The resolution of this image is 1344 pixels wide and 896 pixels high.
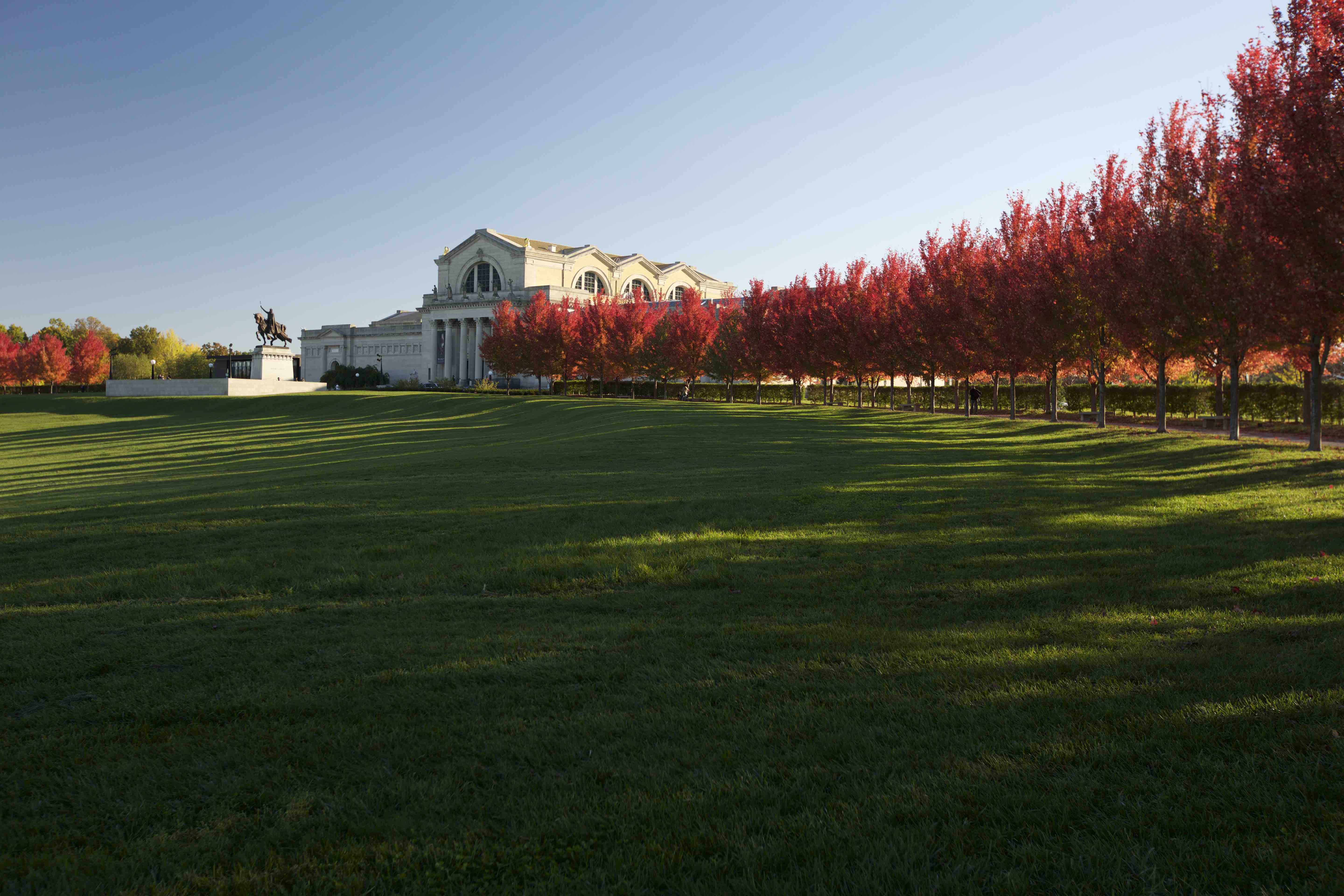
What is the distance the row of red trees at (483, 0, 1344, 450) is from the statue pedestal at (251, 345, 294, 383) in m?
45.0

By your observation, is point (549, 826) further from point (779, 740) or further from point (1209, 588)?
point (1209, 588)

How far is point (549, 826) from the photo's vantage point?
348 cm

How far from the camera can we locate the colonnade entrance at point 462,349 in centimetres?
9288

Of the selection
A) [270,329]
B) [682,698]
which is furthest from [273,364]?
[682,698]

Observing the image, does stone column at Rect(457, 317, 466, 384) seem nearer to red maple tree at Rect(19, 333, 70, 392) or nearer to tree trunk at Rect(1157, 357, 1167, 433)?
red maple tree at Rect(19, 333, 70, 392)

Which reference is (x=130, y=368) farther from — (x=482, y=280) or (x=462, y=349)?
(x=482, y=280)

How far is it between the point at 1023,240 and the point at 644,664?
1161 inches

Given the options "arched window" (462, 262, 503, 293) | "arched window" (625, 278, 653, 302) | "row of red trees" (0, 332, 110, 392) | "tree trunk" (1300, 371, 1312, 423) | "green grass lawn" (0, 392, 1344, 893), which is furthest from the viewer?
"arched window" (625, 278, 653, 302)

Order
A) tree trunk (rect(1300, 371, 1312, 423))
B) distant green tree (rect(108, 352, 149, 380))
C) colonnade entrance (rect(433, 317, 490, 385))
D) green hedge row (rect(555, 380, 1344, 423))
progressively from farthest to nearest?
distant green tree (rect(108, 352, 149, 380)), colonnade entrance (rect(433, 317, 490, 385)), green hedge row (rect(555, 380, 1344, 423)), tree trunk (rect(1300, 371, 1312, 423))

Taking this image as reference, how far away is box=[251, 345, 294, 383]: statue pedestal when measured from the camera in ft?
255

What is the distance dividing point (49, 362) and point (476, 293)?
1847 inches

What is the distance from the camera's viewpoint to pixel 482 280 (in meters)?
96.9

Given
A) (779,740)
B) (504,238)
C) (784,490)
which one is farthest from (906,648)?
(504,238)

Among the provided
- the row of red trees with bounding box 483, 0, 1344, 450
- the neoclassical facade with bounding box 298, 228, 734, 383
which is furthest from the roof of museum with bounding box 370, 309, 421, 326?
the row of red trees with bounding box 483, 0, 1344, 450
